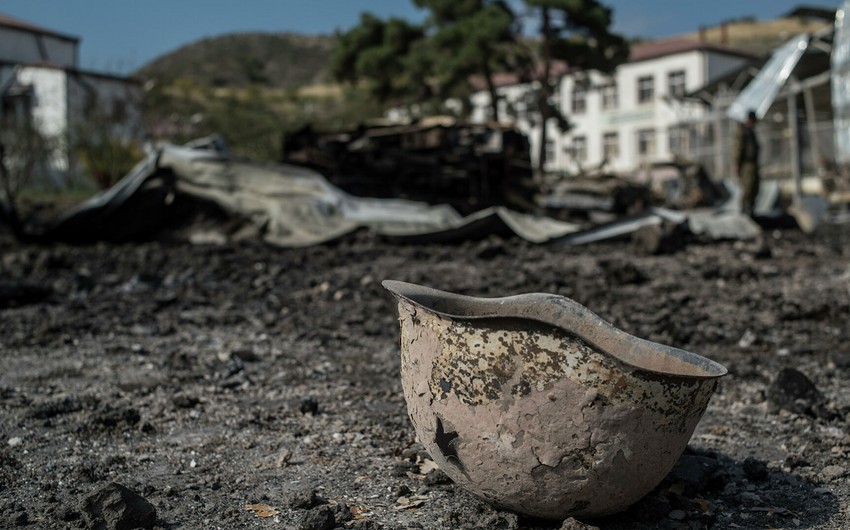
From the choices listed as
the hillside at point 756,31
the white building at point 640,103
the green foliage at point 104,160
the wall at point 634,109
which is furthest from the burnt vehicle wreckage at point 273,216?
the hillside at point 756,31

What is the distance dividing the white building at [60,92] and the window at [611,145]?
2195cm

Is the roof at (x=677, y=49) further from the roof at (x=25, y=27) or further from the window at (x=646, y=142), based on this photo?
the roof at (x=25, y=27)

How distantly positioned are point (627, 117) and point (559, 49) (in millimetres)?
17854

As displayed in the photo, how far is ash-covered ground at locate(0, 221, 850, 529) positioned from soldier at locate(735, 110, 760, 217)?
391 cm

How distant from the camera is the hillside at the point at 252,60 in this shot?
8638 cm

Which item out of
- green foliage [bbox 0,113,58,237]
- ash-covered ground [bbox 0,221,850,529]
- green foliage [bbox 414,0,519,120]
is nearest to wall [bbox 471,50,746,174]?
green foliage [bbox 414,0,519,120]

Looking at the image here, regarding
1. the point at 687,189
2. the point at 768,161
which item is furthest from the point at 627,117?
the point at 687,189

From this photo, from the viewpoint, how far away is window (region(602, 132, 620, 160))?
39.8 metres

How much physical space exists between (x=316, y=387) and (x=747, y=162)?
992 centimetres

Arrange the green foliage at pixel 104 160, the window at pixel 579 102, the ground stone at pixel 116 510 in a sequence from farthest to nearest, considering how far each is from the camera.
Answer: the window at pixel 579 102 → the green foliage at pixel 104 160 → the ground stone at pixel 116 510

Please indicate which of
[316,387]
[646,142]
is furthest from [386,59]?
[316,387]

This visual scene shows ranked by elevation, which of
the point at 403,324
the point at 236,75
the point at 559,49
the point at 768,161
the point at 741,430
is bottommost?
the point at 741,430

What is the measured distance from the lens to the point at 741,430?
352 cm

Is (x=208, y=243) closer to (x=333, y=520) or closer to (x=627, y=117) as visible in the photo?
(x=333, y=520)
